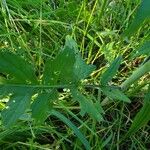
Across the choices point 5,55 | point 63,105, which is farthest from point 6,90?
point 63,105

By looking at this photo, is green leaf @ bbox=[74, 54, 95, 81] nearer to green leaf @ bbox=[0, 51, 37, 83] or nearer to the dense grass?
green leaf @ bbox=[0, 51, 37, 83]

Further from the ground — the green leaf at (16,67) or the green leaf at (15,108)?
the green leaf at (16,67)

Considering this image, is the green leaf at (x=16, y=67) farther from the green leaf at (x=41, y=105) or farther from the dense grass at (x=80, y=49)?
the dense grass at (x=80, y=49)

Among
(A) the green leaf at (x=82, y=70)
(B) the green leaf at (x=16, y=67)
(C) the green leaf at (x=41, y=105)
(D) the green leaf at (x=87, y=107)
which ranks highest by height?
(B) the green leaf at (x=16, y=67)

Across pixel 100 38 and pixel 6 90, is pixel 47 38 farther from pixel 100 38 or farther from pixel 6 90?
pixel 6 90

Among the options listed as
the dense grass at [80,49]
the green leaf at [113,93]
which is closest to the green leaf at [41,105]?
the green leaf at [113,93]

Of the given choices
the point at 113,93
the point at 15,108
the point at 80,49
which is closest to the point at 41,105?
the point at 15,108
